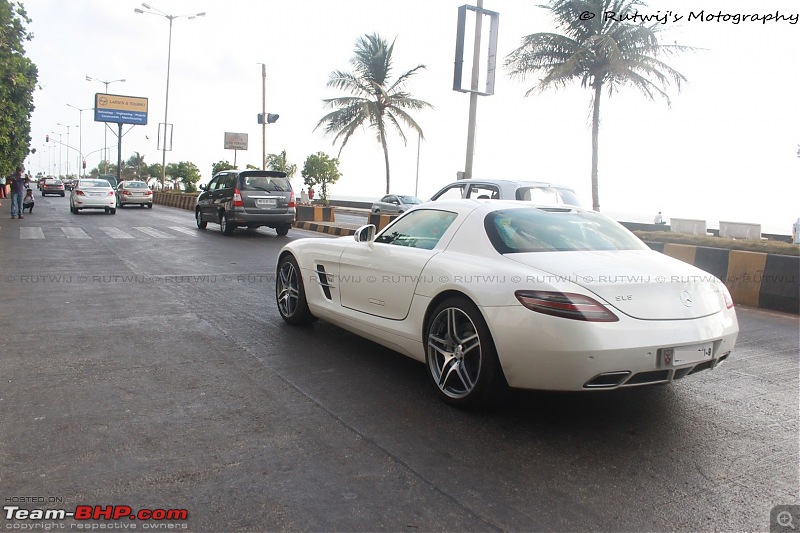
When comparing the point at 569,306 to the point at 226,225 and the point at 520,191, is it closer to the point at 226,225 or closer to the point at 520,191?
the point at 520,191

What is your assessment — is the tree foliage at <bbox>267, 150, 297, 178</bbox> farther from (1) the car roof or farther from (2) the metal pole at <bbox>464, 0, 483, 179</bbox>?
(1) the car roof

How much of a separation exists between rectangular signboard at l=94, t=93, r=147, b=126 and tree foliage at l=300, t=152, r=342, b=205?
2998 cm

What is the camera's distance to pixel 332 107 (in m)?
36.4

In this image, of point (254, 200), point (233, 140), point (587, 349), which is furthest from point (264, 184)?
point (233, 140)

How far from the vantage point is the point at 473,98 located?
1555cm

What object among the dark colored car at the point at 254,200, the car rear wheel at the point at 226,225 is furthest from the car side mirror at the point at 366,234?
the car rear wheel at the point at 226,225

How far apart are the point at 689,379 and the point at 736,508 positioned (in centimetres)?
211

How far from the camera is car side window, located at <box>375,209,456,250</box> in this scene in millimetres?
4578

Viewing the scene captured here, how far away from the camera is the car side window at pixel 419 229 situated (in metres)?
4.58

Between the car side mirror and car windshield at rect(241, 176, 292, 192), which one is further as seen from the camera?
car windshield at rect(241, 176, 292, 192)

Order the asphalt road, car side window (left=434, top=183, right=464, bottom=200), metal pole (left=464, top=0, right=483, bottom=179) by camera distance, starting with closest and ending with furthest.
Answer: the asphalt road, car side window (left=434, top=183, right=464, bottom=200), metal pole (left=464, top=0, right=483, bottom=179)

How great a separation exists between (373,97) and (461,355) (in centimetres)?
3414

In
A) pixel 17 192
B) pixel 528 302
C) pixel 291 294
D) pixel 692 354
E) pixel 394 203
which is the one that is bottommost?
pixel 291 294

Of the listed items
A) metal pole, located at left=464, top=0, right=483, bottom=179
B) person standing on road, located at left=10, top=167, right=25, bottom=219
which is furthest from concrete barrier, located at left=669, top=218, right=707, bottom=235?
person standing on road, located at left=10, top=167, right=25, bottom=219
